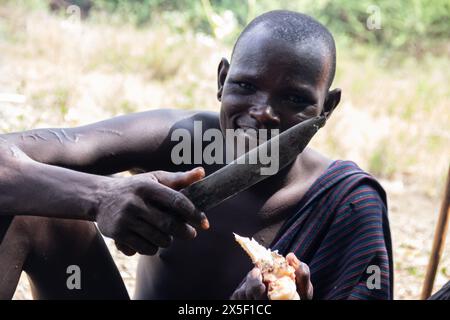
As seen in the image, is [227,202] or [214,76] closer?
[227,202]

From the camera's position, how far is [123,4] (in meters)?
8.52

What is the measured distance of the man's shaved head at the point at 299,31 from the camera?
2.18m

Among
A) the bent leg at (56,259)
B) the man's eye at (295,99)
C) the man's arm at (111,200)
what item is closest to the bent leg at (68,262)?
the bent leg at (56,259)

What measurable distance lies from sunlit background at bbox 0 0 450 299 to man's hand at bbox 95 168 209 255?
1338 millimetres

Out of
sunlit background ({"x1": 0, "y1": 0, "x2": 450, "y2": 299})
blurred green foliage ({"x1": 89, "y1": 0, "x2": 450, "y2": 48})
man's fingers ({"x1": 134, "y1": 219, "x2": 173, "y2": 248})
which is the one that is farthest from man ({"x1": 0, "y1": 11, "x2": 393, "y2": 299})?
blurred green foliage ({"x1": 89, "y1": 0, "x2": 450, "y2": 48})

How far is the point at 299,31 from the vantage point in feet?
7.23

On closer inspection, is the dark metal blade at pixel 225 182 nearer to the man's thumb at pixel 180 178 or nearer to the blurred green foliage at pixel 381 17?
the man's thumb at pixel 180 178

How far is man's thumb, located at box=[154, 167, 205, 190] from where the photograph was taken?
181 cm

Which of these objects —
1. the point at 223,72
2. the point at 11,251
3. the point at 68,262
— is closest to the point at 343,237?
the point at 223,72

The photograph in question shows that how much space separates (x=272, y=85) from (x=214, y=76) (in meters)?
4.31

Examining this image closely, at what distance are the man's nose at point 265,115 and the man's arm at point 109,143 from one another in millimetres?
430

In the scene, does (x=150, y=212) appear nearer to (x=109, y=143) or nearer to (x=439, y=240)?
(x=109, y=143)

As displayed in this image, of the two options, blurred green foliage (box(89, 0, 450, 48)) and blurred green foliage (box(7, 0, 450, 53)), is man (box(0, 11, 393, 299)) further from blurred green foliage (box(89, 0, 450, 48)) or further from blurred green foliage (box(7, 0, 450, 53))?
blurred green foliage (box(89, 0, 450, 48))

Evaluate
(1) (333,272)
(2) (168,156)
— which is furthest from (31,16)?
(1) (333,272)
